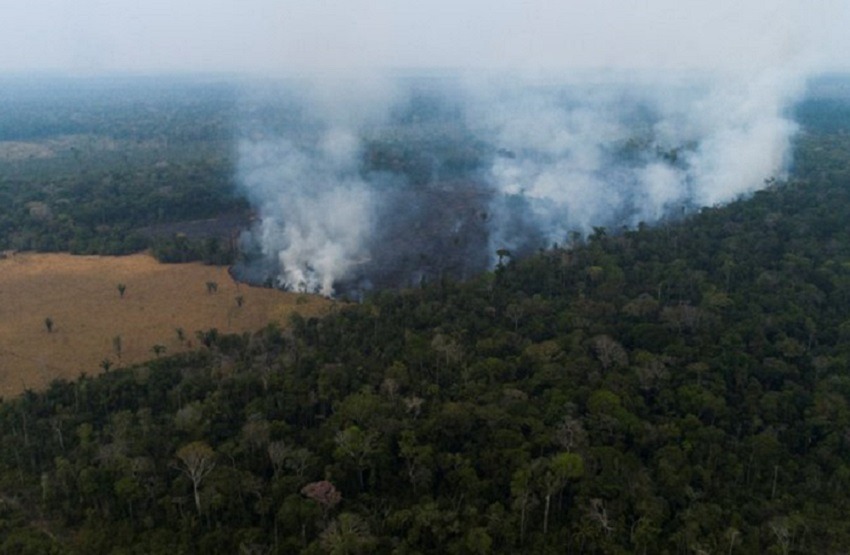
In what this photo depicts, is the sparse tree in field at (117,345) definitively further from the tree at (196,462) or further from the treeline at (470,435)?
the tree at (196,462)

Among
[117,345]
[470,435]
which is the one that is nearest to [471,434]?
[470,435]

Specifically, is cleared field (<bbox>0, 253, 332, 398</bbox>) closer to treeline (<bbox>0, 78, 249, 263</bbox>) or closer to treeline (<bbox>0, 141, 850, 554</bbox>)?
treeline (<bbox>0, 78, 249, 263</bbox>)

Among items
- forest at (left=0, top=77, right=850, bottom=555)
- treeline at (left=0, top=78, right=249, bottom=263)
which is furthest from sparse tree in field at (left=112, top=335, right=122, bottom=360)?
treeline at (left=0, top=78, right=249, bottom=263)

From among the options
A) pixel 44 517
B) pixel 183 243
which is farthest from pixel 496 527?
pixel 183 243

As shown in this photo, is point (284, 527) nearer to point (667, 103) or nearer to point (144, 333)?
point (144, 333)

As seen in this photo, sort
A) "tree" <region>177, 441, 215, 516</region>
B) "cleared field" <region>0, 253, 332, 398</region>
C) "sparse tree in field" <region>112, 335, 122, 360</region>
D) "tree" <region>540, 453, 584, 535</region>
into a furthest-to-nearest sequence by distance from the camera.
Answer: "cleared field" <region>0, 253, 332, 398</region> < "sparse tree in field" <region>112, 335, 122, 360</region> < "tree" <region>177, 441, 215, 516</region> < "tree" <region>540, 453, 584, 535</region>

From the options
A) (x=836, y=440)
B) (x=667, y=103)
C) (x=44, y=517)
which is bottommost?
(x=44, y=517)

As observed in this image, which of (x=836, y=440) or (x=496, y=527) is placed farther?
(x=836, y=440)
